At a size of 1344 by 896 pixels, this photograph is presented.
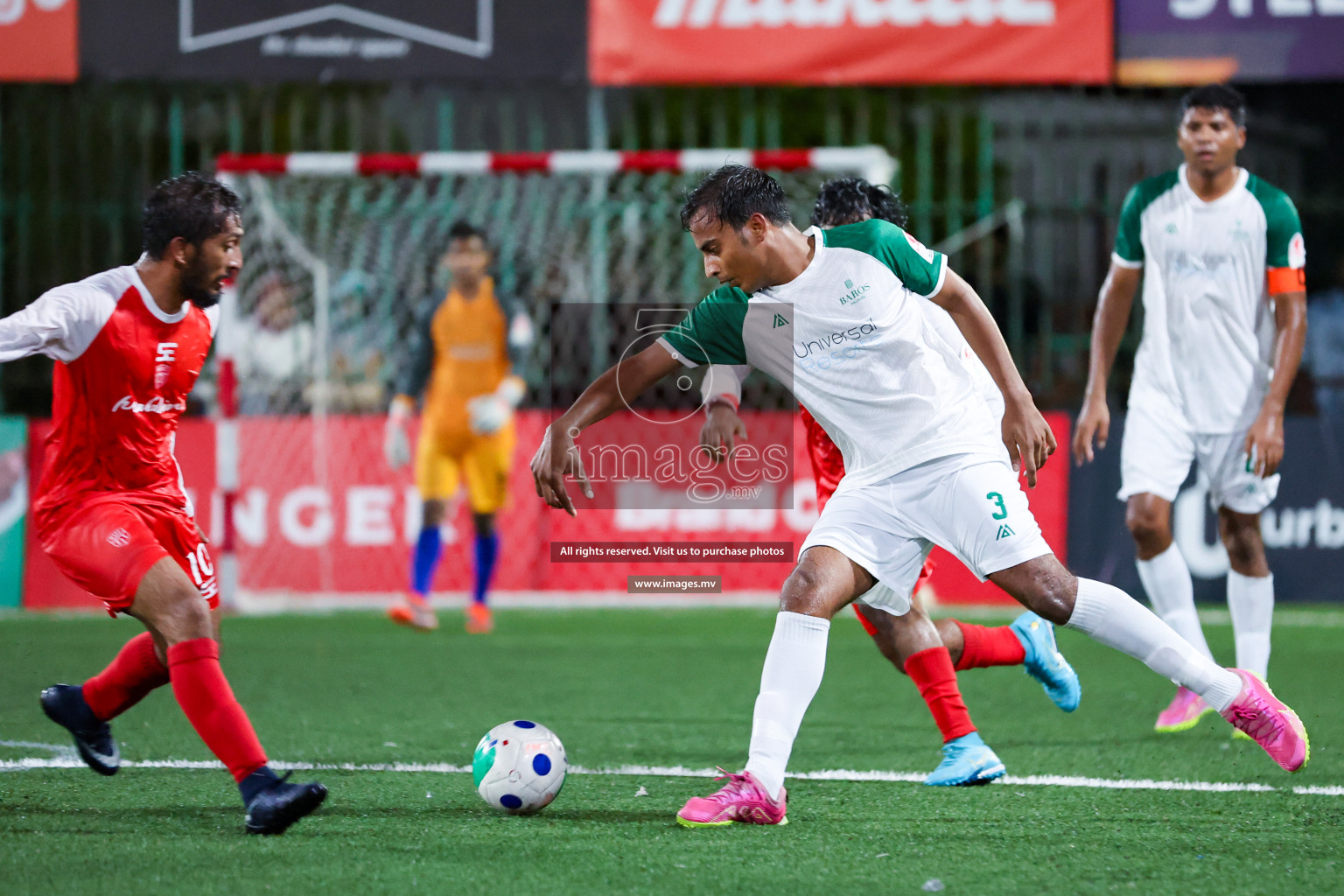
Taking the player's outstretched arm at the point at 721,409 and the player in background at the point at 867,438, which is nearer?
the player in background at the point at 867,438

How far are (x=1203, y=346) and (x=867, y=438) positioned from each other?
193cm

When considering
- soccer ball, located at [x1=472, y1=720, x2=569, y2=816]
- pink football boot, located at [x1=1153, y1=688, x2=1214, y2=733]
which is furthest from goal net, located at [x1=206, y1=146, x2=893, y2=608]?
soccer ball, located at [x1=472, y1=720, x2=569, y2=816]

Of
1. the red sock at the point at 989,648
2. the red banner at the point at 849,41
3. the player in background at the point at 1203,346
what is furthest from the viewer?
the red banner at the point at 849,41

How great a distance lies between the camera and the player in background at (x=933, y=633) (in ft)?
13.2

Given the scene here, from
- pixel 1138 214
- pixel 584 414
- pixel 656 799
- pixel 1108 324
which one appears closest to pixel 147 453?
pixel 584 414

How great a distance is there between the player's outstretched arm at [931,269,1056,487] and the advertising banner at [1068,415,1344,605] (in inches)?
212

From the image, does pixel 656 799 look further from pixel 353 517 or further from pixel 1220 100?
pixel 353 517

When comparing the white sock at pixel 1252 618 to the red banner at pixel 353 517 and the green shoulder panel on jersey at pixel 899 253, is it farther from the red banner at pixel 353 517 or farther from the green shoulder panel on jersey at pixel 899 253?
the red banner at pixel 353 517

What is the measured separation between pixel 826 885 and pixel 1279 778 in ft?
5.90

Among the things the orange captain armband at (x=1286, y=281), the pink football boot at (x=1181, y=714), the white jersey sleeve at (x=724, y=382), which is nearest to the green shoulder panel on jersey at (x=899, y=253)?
the white jersey sleeve at (x=724, y=382)

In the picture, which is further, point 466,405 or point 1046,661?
point 466,405

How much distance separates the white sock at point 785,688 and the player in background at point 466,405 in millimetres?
4808

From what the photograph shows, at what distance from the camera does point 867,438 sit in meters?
3.79

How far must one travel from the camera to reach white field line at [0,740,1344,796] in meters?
4.05
